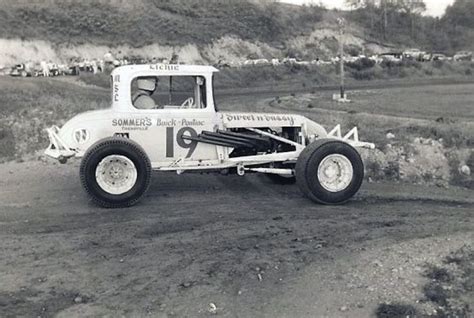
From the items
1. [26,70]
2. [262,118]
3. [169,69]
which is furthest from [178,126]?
[26,70]

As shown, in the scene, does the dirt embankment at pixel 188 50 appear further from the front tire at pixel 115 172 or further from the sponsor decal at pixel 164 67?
the front tire at pixel 115 172

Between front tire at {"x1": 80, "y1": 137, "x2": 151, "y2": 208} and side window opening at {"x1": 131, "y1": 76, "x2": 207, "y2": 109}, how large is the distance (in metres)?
0.88

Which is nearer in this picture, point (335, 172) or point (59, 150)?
point (59, 150)

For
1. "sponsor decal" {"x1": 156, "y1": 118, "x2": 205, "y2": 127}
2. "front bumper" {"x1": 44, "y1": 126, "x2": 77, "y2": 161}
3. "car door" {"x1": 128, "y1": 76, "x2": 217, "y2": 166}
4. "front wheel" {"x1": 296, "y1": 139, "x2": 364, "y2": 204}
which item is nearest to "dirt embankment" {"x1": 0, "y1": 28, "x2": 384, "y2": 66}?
"front bumper" {"x1": 44, "y1": 126, "x2": 77, "y2": 161}

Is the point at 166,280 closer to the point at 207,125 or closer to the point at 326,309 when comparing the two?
the point at 326,309

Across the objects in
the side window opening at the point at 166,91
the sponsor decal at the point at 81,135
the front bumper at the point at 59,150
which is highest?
the side window opening at the point at 166,91

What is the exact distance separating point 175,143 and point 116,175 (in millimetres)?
1033

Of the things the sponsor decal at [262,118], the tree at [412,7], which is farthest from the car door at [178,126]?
the tree at [412,7]

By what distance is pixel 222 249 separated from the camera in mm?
7281

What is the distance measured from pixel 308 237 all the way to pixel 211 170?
107 inches

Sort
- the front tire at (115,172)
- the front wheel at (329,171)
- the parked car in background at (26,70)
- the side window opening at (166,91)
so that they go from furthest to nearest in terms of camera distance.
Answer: the parked car in background at (26,70) < the side window opening at (166,91) < the front wheel at (329,171) < the front tire at (115,172)

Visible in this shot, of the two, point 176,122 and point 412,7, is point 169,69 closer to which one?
point 176,122

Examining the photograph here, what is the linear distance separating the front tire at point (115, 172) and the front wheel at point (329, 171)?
7.75 feet

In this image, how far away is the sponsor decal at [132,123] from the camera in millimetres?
9477
